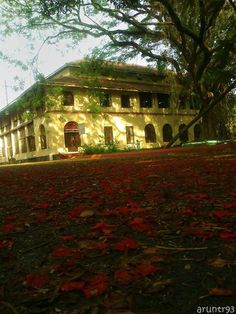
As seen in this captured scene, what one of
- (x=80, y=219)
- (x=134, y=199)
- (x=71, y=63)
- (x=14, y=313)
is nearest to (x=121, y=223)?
(x=80, y=219)

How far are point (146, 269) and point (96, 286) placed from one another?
223 mm

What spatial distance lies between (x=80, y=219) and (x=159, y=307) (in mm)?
1359

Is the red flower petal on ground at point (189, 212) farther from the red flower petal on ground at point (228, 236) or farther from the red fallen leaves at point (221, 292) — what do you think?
the red fallen leaves at point (221, 292)

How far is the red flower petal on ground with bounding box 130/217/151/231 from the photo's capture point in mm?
2076

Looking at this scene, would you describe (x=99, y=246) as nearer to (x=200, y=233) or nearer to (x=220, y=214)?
(x=200, y=233)

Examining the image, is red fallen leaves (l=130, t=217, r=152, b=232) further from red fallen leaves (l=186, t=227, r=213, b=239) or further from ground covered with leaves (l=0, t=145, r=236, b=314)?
red fallen leaves (l=186, t=227, r=213, b=239)

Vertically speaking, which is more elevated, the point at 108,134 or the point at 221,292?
the point at 108,134

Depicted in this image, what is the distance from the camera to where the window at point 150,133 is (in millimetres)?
35312

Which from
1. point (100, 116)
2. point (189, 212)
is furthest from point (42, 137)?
point (189, 212)

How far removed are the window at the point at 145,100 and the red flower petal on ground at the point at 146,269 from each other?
3445 centimetres

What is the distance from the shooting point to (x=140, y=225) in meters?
2.12

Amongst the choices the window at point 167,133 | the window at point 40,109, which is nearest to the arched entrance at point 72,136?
the window at point 40,109

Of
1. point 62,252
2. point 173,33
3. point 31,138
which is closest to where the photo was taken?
point 62,252

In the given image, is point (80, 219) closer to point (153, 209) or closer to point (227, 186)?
point (153, 209)
